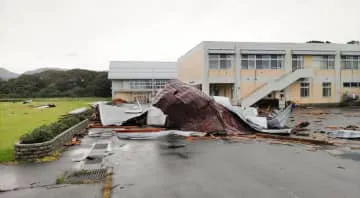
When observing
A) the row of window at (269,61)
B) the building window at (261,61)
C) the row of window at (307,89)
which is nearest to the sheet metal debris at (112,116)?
the row of window at (269,61)

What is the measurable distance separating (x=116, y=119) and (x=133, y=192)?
1272 centimetres

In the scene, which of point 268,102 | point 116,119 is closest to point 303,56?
point 268,102

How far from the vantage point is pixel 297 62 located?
36.8 m

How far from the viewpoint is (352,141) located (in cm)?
1194

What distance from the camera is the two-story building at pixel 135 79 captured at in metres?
55.9

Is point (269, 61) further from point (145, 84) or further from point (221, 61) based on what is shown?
point (145, 84)

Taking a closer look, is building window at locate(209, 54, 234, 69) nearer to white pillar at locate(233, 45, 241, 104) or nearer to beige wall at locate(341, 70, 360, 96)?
white pillar at locate(233, 45, 241, 104)

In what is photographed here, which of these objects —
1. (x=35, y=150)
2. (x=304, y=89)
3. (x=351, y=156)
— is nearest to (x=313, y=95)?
(x=304, y=89)

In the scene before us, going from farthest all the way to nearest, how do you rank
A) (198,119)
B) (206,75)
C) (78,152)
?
(206,75) → (198,119) → (78,152)

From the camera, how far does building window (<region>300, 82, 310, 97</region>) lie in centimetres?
3681

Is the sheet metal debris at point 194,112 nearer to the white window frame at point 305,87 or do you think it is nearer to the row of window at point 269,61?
the row of window at point 269,61

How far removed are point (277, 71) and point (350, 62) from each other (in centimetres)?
1010

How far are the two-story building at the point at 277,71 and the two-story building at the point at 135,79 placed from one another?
63.9ft

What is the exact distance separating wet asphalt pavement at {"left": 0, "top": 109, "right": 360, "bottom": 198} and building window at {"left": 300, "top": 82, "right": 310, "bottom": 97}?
92.3 feet
